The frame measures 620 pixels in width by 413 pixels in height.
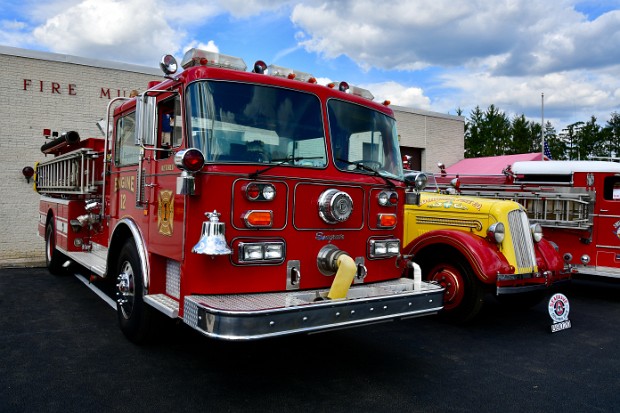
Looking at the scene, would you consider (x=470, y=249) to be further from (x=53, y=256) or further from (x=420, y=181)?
(x=53, y=256)

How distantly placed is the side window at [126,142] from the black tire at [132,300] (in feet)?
3.04

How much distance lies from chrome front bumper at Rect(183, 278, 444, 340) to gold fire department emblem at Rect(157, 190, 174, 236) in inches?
27.6

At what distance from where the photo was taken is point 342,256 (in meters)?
3.84

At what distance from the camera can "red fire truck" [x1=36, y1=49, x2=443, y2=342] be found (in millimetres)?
3477

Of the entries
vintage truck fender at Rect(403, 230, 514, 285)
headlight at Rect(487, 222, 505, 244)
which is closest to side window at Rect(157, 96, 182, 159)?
vintage truck fender at Rect(403, 230, 514, 285)

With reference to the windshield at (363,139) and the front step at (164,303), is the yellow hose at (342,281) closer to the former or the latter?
the windshield at (363,139)

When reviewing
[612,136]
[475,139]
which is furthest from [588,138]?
[475,139]

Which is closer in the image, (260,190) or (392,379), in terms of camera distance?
(260,190)

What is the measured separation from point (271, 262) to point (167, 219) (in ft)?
3.02

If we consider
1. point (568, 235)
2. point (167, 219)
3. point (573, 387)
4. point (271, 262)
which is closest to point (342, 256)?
point (271, 262)

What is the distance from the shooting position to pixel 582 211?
26.0 ft

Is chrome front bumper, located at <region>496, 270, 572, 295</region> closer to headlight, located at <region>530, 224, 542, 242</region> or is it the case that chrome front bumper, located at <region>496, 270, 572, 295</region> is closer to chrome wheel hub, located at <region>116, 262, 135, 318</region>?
headlight, located at <region>530, 224, 542, 242</region>

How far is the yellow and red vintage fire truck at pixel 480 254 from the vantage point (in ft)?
18.5

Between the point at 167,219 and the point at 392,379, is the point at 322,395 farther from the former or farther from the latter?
the point at 167,219
